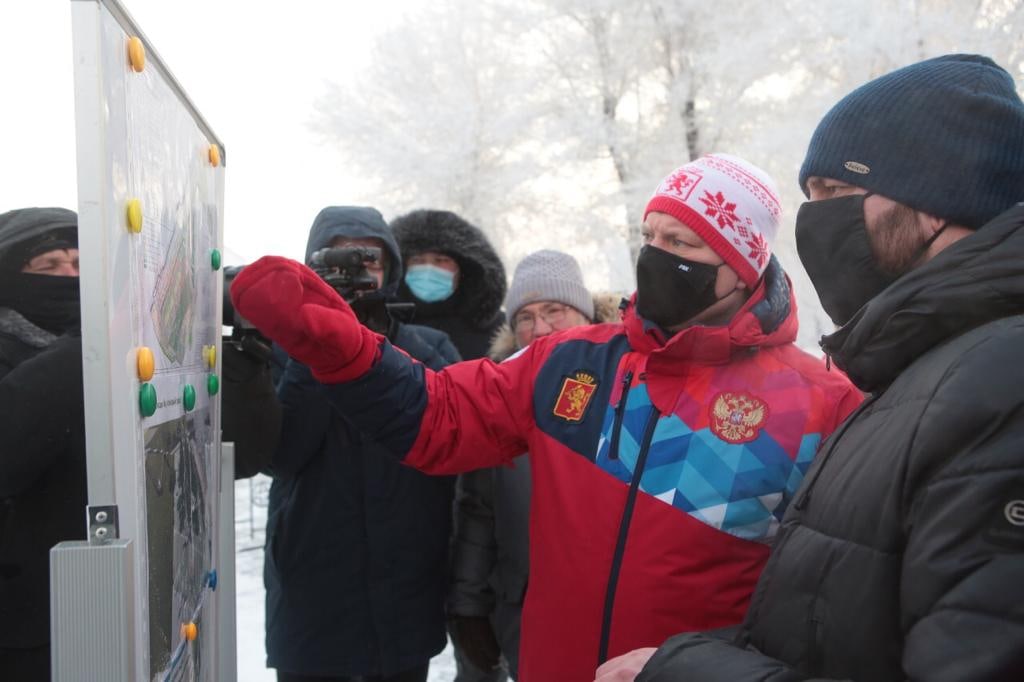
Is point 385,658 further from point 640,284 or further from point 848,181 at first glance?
point 848,181

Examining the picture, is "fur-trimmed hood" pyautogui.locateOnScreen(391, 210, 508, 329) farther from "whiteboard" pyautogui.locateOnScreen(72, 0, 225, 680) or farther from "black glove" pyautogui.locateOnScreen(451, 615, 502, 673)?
"whiteboard" pyautogui.locateOnScreen(72, 0, 225, 680)

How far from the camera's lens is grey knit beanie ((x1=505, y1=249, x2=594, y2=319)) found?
3254 mm

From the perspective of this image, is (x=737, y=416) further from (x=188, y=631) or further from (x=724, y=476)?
(x=188, y=631)

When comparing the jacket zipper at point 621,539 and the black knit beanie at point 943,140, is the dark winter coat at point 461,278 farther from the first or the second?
the black knit beanie at point 943,140

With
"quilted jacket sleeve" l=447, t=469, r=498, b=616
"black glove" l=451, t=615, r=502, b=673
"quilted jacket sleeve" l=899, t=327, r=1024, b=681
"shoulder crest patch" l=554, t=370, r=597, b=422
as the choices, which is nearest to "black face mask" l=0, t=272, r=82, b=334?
"shoulder crest patch" l=554, t=370, r=597, b=422

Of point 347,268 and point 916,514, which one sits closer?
point 916,514

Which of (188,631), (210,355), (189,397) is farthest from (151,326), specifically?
(188,631)

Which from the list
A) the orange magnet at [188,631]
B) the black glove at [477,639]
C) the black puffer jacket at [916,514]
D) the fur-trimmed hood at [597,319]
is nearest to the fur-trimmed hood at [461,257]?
the fur-trimmed hood at [597,319]

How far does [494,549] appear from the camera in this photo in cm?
282

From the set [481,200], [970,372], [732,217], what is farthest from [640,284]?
[481,200]

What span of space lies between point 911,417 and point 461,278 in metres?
2.91

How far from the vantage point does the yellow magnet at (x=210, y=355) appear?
6.15ft

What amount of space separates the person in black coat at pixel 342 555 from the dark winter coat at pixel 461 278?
4.24 ft

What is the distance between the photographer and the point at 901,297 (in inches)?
48.3
